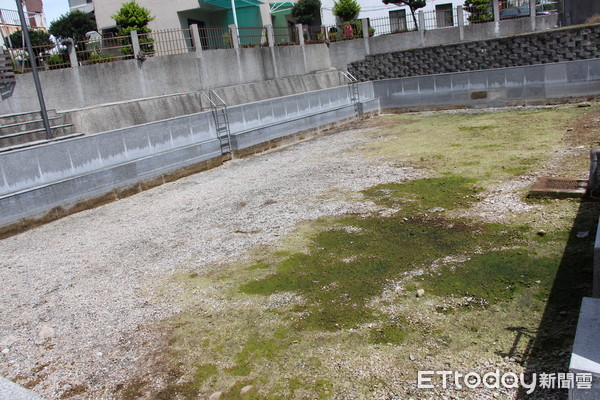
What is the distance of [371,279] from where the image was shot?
528cm

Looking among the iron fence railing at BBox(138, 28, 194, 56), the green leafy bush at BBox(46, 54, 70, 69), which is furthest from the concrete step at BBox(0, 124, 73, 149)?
the iron fence railing at BBox(138, 28, 194, 56)

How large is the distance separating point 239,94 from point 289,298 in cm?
1279

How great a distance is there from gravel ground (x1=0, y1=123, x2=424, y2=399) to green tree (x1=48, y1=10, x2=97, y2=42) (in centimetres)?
2339

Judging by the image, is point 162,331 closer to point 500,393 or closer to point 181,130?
point 500,393

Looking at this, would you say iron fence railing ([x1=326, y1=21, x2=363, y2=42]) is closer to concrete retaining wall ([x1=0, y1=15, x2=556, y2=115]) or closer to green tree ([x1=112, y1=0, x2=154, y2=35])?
concrete retaining wall ([x1=0, y1=15, x2=556, y2=115])

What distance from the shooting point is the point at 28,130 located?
1191 cm

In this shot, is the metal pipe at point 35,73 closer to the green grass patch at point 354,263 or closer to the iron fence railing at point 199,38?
the iron fence railing at point 199,38

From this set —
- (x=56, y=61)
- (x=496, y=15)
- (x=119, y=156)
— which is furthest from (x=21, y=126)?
(x=496, y=15)

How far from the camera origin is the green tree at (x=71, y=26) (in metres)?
30.0

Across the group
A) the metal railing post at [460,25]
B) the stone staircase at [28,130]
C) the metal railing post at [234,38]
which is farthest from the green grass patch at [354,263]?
the metal railing post at [460,25]

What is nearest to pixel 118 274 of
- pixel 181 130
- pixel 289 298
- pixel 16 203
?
pixel 289 298

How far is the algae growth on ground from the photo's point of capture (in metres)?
3.80

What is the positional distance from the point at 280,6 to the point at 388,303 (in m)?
30.6

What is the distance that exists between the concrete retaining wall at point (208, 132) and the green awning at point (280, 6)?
14758mm
